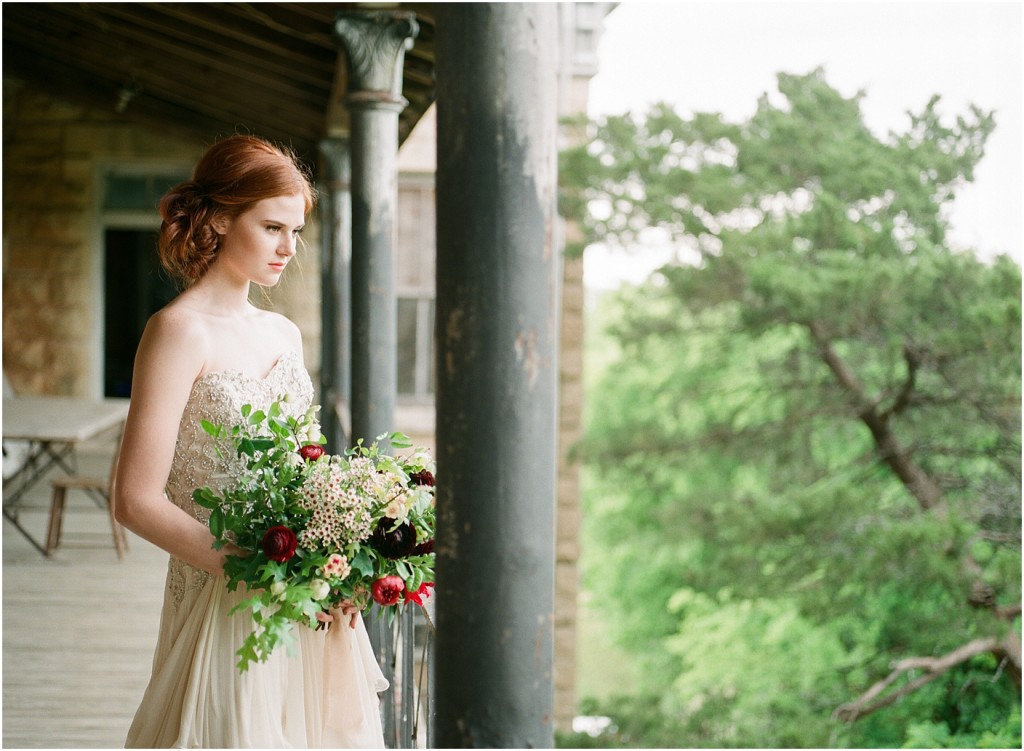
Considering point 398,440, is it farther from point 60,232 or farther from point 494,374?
point 60,232

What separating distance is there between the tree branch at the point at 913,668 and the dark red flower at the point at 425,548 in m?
6.99

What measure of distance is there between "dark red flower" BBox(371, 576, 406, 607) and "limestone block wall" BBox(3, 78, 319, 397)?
9.53 meters

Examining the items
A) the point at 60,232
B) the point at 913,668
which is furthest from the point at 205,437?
the point at 60,232

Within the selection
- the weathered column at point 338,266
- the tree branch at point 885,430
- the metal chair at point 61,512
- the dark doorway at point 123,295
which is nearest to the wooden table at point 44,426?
the metal chair at point 61,512

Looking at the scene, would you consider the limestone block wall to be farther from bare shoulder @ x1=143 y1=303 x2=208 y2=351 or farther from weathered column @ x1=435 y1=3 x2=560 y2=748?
weathered column @ x1=435 y1=3 x2=560 y2=748

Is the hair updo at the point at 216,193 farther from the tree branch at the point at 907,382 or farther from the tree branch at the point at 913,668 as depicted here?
the tree branch at the point at 907,382

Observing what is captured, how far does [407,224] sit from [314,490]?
8.60 metres

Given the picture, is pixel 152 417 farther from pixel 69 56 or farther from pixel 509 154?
pixel 69 56

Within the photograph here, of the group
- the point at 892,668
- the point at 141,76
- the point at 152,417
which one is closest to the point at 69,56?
the point at 141,76

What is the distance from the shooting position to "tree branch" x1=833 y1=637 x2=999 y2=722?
26.2ft

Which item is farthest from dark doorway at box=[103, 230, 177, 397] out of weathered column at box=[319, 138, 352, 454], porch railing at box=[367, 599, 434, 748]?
porch railing at box=[367, 599, 434, 748]

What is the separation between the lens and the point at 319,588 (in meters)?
1.79

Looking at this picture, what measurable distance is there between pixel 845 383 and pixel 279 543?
876 centimetres

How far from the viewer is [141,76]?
29.3 feet
